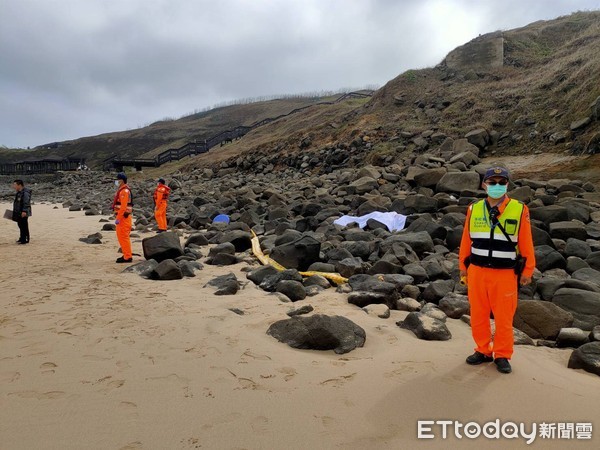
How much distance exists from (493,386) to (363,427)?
45.4 inches

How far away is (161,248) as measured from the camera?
740 cm

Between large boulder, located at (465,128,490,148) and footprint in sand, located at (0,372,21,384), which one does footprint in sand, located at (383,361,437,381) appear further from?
large boulder, located at (465,128,490,148)

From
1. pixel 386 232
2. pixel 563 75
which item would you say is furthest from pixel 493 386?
pixel 563 75

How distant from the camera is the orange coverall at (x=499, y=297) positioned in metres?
3.40

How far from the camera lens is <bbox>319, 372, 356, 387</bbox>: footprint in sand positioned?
312cm

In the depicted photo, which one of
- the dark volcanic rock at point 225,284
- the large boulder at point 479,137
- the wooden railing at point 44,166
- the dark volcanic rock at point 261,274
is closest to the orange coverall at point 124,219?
the dark volcanic rock at point 225,284

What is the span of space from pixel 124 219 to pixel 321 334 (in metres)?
5.47

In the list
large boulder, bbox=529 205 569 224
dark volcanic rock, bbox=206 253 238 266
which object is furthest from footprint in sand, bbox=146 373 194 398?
large boulder, bbox=529 205 569 224

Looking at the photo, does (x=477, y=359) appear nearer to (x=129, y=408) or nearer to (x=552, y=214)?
(x=129, y=408)

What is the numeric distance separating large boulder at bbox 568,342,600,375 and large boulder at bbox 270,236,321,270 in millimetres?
4060

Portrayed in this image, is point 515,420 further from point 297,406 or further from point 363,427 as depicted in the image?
point 297,406

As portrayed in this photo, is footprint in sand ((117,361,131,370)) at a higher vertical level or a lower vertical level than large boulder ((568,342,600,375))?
higher

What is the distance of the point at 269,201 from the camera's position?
14.3 m
